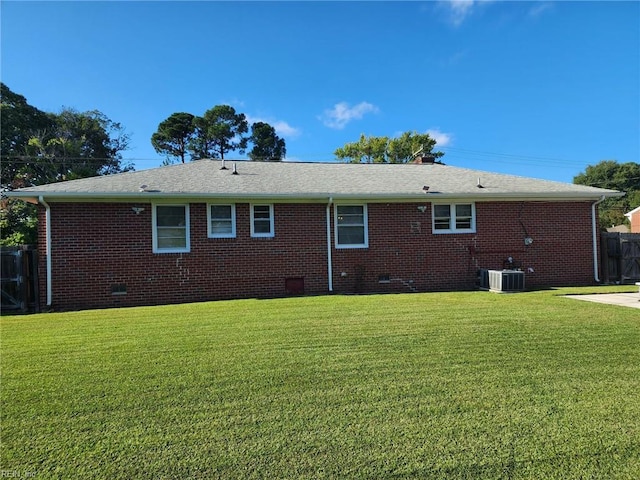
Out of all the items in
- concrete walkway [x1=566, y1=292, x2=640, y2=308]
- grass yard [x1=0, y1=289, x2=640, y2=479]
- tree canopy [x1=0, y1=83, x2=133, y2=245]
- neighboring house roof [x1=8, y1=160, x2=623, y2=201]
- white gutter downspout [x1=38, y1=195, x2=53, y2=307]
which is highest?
tree canopy [x1=0, y1=83, x2=133, y2=245]

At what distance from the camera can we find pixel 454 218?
11.9 metres

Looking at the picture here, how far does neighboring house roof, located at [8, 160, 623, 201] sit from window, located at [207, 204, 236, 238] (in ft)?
1.71

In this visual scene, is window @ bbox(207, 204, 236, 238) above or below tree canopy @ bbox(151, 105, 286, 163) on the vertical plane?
below

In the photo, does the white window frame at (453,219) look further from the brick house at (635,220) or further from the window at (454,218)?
the brick house at (635,220)

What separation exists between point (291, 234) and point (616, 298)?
311 inches

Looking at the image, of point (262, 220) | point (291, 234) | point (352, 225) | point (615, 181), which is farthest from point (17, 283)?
point (615, 181)

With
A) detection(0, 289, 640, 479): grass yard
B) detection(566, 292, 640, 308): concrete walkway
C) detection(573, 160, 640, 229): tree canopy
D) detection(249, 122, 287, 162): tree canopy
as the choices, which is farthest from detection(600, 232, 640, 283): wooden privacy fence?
detection(573, 160, 640, 229): tree canopy

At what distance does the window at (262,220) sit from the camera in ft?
35.8

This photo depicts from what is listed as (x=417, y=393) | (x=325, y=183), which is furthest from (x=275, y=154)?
(x=417, y=393)

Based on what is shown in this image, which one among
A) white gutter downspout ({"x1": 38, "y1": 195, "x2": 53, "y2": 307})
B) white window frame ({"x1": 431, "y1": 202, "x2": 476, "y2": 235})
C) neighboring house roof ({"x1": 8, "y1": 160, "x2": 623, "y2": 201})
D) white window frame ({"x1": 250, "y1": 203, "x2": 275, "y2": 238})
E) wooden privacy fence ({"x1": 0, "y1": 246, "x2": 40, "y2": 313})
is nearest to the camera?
wooden privacy fence ({"x1": 0, "y1": 246, "x2": 40, "y2": 313})

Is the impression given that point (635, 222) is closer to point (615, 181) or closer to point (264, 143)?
point (615, 181)

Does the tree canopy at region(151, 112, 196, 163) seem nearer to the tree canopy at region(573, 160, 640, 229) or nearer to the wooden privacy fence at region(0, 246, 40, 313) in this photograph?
the wooden privacy fence at region(0, 246, 40, 313)

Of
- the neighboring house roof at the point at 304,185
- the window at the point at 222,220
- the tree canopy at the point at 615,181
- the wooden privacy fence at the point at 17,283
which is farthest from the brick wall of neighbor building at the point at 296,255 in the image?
the tree canopy at the point at 615,181

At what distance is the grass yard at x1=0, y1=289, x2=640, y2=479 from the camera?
2.57 metres
